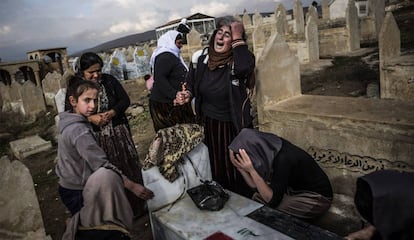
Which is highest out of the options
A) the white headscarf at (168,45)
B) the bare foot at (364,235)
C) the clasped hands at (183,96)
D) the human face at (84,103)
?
the white headscarf at (168,45)

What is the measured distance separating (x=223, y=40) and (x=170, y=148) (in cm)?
121

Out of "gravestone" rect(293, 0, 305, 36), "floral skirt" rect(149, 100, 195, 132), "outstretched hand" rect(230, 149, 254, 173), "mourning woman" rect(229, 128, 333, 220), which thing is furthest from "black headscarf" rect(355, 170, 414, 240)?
"gravestone" rect(293, 0, 305, 36)

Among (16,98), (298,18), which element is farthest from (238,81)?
(298,18)

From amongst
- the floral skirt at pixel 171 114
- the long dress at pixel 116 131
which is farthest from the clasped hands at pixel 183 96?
the long dress at pixel 116 131

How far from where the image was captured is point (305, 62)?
1334cm

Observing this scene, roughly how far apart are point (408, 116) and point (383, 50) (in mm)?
5043

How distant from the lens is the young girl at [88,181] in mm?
2104

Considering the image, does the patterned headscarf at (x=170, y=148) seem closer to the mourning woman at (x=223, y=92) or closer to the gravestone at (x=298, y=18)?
the mourning woman at (x=223, y=92)

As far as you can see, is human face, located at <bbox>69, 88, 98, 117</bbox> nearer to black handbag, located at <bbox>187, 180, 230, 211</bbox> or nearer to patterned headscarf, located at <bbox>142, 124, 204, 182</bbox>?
patterned headscarf, located at <bbox>142, 124, 204, 182</bbox>

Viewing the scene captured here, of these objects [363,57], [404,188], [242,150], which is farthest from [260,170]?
[363,57]

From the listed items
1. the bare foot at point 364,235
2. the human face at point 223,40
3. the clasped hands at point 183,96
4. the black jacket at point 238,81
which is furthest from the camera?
the clasped hands at point 183,96

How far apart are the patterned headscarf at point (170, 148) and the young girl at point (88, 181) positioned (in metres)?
0.24

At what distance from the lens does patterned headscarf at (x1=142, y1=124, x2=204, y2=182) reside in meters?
2.69

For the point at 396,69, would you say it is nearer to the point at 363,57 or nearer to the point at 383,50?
the point at 383,50
